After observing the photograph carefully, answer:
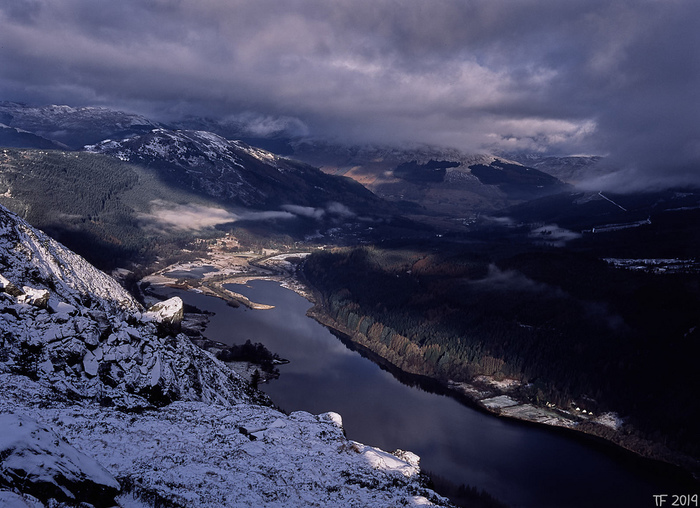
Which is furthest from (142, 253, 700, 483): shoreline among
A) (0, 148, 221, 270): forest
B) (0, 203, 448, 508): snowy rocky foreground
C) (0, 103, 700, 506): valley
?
(0, 203, 448, 508): snowy rocky foreground

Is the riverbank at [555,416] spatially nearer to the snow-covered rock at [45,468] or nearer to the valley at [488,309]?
the valley at [488,309]

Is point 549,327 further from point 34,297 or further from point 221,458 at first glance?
point 34,297

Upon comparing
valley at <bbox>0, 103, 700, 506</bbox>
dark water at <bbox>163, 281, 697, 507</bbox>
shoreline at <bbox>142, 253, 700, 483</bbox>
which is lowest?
dark water at <bbox>163, 281, 697, 507</bbox>

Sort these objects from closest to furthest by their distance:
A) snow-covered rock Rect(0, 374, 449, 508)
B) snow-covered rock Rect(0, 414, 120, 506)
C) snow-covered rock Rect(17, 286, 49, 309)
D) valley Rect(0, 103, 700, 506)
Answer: snow-covered rock Rect(0, 414, 120, 506)
snow-covered rock Rect(0, 374, 449, 508)
snow-covered rock Rect(17, 286, 49, 309)
valley Rect(0, 103, 700, 506)

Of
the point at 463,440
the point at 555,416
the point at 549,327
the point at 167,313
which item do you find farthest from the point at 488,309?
the point at 167,313

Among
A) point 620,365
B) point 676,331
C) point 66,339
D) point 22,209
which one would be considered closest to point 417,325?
point 620,365

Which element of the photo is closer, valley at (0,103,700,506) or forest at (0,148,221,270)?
valley at (0,103,700,506)

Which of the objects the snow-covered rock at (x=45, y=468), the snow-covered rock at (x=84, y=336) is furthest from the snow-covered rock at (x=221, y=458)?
the snow-covered rock at (x=45, y=468)

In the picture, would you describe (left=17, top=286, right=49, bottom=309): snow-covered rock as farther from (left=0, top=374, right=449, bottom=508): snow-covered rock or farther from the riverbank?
the riverbank
